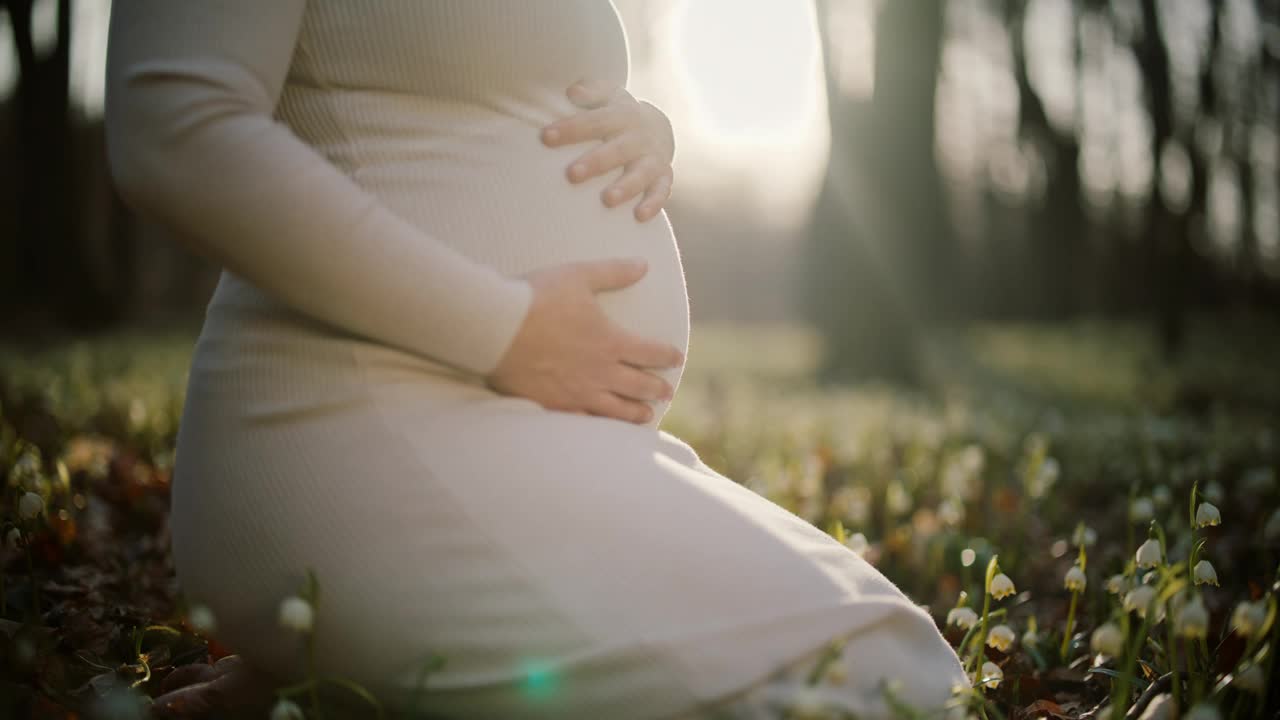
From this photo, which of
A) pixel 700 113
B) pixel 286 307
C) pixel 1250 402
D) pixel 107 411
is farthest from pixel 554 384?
pixel 700 113

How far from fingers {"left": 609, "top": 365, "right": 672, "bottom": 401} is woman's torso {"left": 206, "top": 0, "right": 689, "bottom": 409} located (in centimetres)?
13

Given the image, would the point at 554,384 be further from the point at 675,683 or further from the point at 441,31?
the point at 441,31

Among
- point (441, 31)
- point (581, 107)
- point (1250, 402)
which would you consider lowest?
point (1250, 402)

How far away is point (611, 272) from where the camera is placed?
54.1 inches

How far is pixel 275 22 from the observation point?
1.19m

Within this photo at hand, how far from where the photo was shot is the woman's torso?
132cm

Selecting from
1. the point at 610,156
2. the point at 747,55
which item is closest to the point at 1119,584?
the point at 610,156

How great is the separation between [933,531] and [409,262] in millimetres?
2396

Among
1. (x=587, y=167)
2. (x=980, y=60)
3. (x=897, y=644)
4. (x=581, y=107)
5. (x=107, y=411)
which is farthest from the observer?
(x=980, y=60)

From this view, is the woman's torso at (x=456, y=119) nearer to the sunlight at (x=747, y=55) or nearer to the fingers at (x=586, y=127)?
the fingers at (x=586, y=127)

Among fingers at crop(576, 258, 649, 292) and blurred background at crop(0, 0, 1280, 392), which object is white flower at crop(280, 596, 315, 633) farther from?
blurred background at crop(0, 0, 1280, 392)

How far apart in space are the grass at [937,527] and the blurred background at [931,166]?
8.55ft

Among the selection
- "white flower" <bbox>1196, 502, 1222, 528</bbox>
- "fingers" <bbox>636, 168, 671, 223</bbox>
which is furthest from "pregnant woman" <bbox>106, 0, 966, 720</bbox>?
"white flower" <bbox>1196, 502, 1222, 528</bbox>

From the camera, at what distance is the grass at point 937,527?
1509 millimetres
